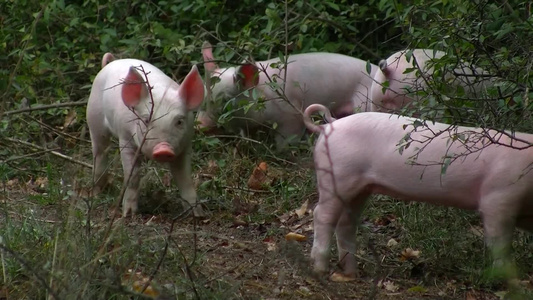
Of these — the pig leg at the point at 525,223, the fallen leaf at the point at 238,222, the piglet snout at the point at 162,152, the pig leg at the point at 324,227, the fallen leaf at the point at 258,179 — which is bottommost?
the fallen leaf at the point at 258,179

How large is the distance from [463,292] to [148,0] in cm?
465

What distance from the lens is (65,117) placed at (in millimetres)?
7539

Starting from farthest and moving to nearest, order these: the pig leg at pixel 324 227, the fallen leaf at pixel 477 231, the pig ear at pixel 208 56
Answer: the pig ear at pixel 208 56, the fallen leaf at pixel 477 231, the pig leg at pixel 324 227

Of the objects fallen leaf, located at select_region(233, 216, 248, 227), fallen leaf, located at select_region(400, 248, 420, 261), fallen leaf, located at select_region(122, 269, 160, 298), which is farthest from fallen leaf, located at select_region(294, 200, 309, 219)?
fallen leaf, located at select_region(122, 269, 160, 298)

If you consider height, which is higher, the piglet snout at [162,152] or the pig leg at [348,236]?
the pig leg at [348,236]

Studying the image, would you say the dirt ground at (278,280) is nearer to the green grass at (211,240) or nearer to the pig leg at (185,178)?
the green grass at (211,240)

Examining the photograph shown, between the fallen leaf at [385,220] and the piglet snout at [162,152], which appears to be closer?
the piglet snout at [162,152]

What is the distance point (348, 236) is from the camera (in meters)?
4.44

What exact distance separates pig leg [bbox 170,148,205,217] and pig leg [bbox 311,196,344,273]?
4.44ft

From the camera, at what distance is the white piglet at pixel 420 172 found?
400 cm

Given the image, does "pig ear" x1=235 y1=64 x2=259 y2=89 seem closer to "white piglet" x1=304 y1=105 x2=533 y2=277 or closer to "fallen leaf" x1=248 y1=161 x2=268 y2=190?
"fallen leaf" x1=248 y1=161 x2=268 y2=190

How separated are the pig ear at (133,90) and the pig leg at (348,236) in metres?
1.48

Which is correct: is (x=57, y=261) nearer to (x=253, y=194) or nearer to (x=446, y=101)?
(x=446, y=101)

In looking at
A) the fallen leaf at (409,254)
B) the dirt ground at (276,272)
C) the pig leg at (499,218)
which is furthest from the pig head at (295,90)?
the pig leg at (499,218)
